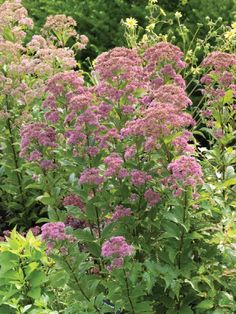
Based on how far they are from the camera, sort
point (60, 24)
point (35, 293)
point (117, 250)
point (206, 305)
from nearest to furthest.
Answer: point (117, 250), point (206, 305), point (35, 293), point (60, 24)

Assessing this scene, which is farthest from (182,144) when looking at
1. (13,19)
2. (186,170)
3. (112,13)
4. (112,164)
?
(112,13)

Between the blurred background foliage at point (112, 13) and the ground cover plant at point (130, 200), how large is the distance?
3.01m

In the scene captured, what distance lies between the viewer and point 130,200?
11.1ft

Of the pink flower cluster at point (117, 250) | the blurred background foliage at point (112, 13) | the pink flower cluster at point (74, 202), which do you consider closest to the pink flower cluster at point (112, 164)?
the pink flower cluster at point (117, 250)

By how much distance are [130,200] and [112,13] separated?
4339mm

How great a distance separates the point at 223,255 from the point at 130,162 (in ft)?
2.21

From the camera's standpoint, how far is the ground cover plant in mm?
3225

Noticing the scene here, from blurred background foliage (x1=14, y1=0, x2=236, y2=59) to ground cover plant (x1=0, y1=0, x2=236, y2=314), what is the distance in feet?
9.88

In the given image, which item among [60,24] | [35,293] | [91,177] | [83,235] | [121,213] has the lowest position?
[35,293]

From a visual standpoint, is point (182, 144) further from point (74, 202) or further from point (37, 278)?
point (37, 278)

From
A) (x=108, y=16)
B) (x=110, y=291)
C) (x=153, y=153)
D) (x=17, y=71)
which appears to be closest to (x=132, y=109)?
(x=153, y=153)

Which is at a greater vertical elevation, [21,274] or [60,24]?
[60,24]

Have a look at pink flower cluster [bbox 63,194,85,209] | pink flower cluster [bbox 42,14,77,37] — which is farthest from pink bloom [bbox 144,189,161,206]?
pink flower cluster [bbox 42,14,77,37]

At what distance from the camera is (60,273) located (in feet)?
11.5
